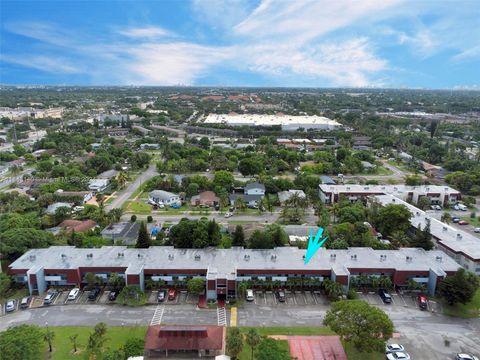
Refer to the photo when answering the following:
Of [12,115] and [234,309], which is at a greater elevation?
[12,115]

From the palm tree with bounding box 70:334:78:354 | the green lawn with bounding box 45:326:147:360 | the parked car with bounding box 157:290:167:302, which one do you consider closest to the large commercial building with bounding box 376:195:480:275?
the parked car with bounding box 157:290:167:302

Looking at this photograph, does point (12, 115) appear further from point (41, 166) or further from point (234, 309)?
point (234, 309)

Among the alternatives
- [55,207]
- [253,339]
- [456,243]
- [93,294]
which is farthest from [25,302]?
[456,243]

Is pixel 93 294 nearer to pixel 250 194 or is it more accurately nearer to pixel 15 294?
pixel 15 294

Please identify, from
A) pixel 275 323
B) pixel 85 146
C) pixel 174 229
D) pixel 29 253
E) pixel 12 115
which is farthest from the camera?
pixel 12 115

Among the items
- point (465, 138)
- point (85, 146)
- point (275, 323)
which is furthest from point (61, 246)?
point (465, 138)

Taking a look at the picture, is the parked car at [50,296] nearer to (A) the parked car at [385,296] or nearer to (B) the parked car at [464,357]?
(A) the parked car at [385,296]

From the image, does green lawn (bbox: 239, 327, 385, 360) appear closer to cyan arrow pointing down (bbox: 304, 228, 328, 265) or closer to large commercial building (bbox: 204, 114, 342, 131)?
cyan arrow pointing down (bbox: 304, 228, 328, 265)
